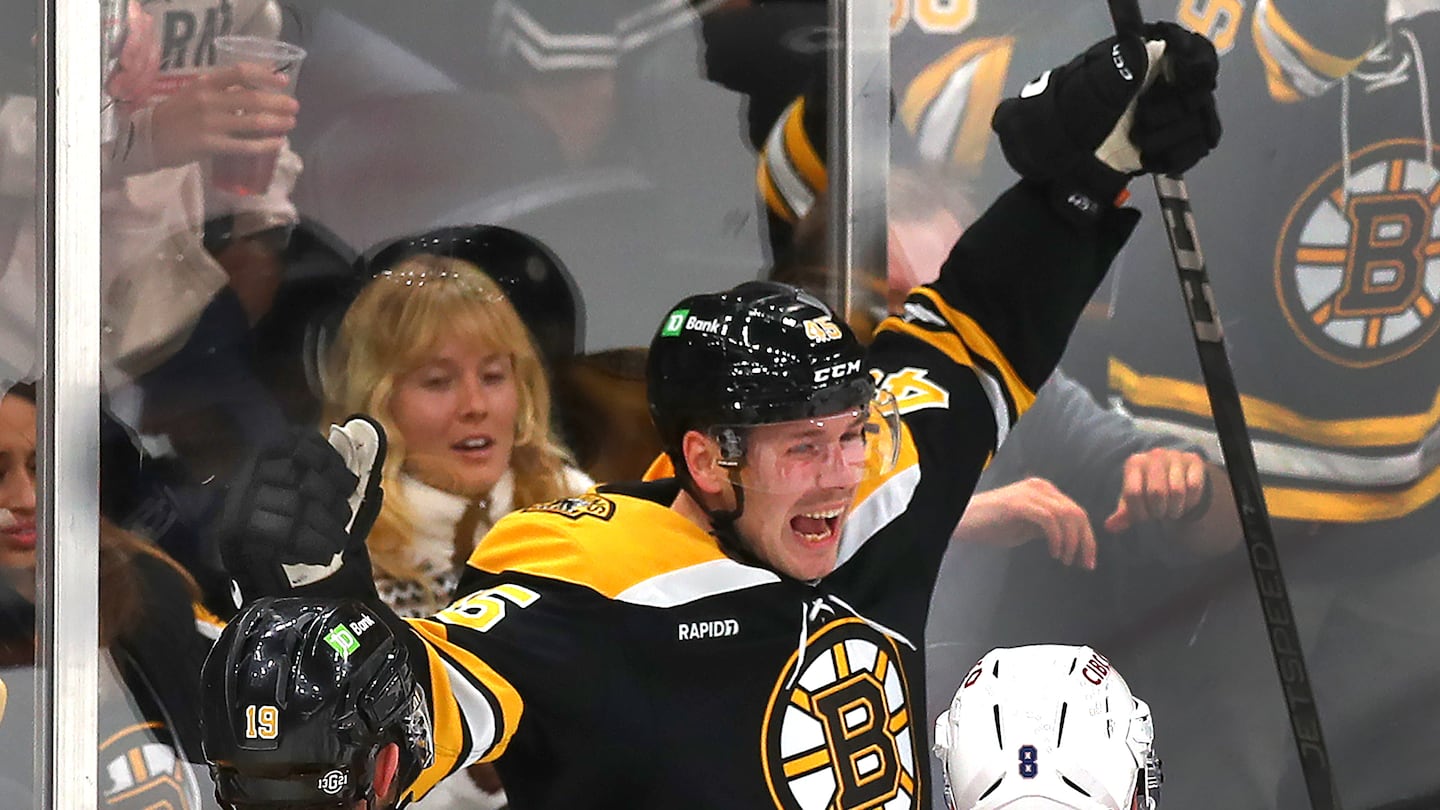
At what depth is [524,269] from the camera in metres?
2.83

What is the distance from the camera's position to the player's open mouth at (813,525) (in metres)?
2.54

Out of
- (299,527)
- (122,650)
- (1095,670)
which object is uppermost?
(1095,670)

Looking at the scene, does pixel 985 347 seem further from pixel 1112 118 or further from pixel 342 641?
pixel 342 641

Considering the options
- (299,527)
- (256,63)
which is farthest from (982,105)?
(299,527)

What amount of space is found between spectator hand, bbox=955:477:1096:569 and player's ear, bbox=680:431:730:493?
80 centimetres

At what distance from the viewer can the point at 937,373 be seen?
2.84 meters

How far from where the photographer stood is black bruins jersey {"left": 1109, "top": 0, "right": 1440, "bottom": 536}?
330cm

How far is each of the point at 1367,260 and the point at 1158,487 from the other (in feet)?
1.72

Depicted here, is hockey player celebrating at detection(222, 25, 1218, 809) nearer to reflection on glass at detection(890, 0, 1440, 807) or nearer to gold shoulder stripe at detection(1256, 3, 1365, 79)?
reflection on glass at detection(890, 0, 1440, 807)

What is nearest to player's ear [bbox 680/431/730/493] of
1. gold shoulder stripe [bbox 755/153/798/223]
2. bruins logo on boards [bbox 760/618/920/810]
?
bruins logo on boards [bbox 760/618/920/810]

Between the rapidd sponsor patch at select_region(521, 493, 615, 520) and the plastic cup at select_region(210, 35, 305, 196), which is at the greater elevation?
the plastic cup at select_region(210, 35, 305, 196)

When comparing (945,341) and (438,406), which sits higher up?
(945,341)

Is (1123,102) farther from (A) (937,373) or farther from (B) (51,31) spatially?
(B) (51,31)

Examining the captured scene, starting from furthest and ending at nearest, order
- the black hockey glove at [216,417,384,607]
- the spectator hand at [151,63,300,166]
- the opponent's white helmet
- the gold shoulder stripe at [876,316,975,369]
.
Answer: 1. the gold shoulder stripe at [876,316,975,369]
2. the spectator hand at [151,63,300,166]
3. the black hockey glove at [216,417,384,607]
4. the opponent's white helmet
